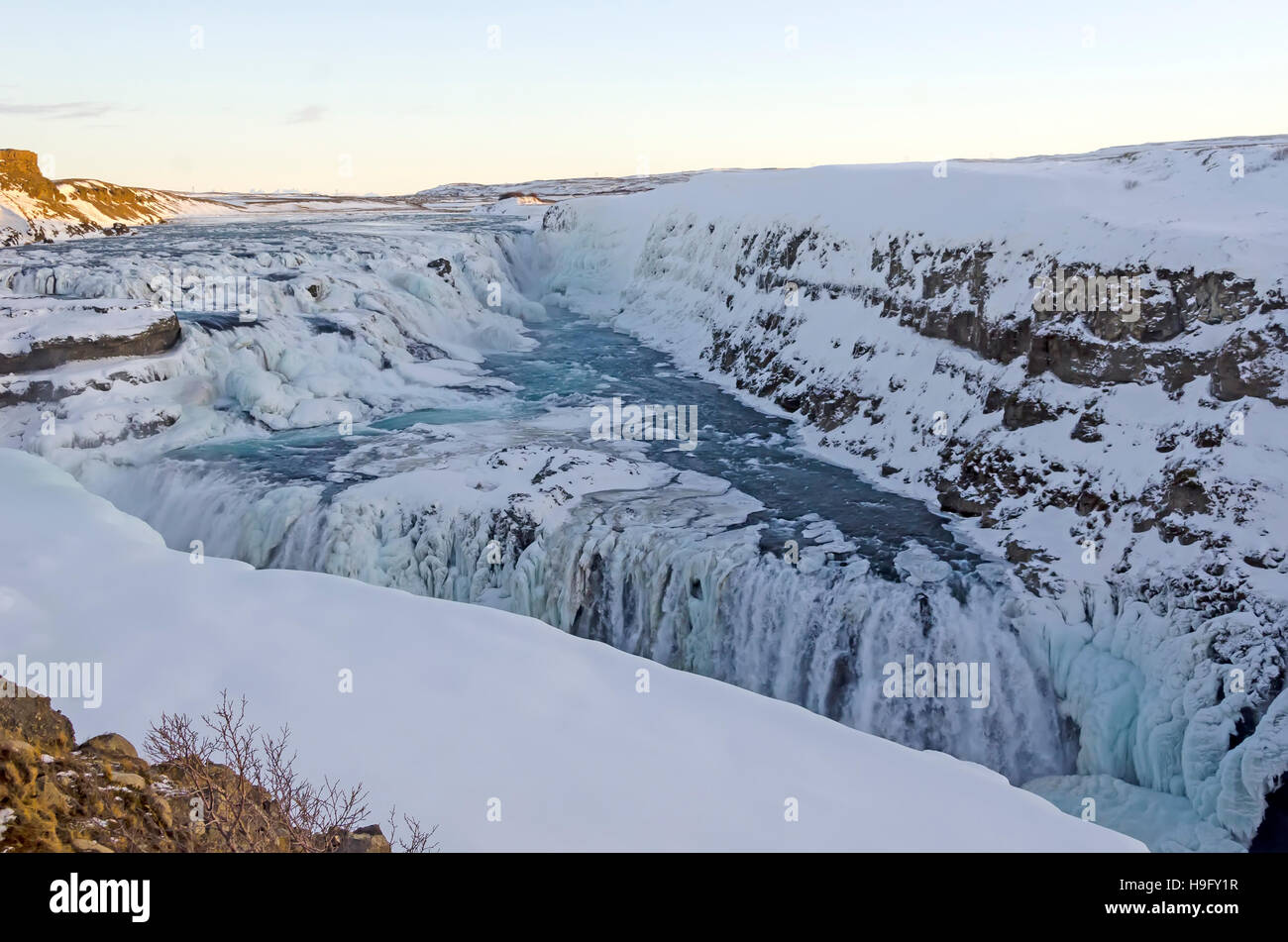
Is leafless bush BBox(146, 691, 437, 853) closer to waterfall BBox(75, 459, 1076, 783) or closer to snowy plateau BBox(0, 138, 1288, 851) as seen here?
snowy plateau BBox(0, 138, 1288, 851)

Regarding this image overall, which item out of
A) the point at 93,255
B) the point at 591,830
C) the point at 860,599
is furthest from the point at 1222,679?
the point at 93,255

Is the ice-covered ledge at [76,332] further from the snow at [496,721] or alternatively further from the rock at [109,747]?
the rock at [109,747]

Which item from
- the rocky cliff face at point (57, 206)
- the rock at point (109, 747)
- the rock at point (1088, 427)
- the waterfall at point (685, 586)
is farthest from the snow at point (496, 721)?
the rocky cliff face at point (57, 206)

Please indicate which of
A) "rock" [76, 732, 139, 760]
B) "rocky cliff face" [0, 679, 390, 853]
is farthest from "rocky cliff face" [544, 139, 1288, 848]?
"rock" [76, 732, 139, 760]

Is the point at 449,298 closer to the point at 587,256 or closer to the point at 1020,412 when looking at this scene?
the point at 587,256

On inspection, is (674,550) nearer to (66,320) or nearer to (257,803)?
(257,803)
